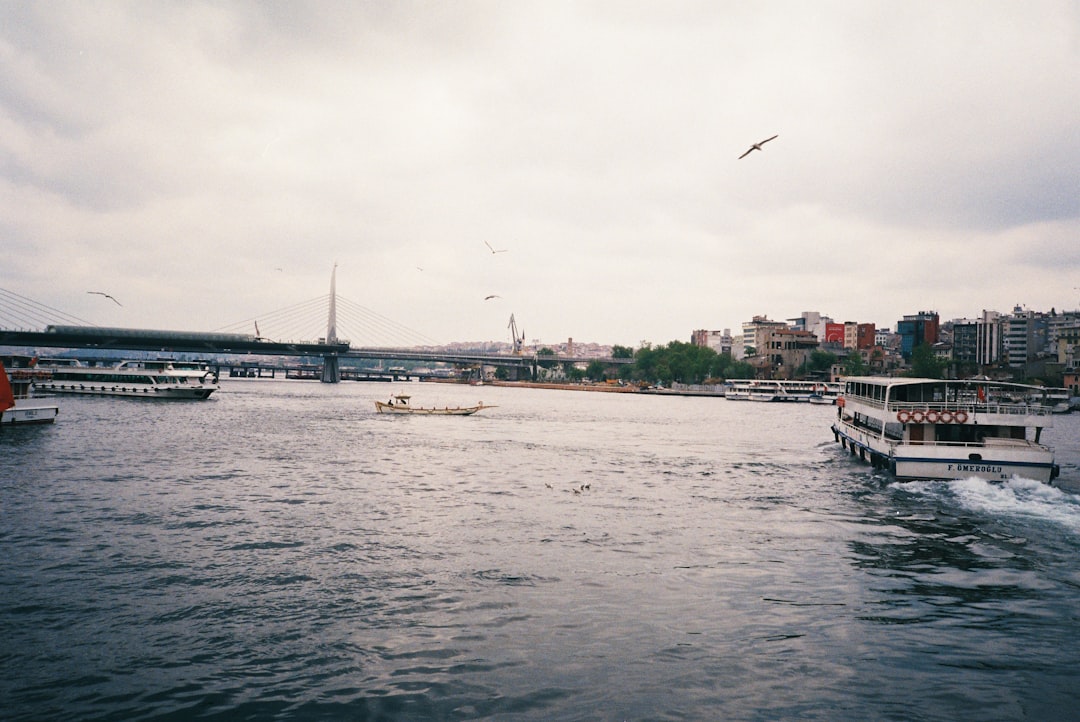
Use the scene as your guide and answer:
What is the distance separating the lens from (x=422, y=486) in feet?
86.3

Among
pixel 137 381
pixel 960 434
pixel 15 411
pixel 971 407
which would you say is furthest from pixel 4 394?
pixel 971 407

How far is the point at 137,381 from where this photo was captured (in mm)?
82312

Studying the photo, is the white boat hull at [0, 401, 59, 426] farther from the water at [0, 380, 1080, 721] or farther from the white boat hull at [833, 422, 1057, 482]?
the white boat hull at [833, 422, 1057, 482]

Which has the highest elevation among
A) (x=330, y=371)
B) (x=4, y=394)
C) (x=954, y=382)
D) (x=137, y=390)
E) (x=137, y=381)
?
(x=954, y=382)

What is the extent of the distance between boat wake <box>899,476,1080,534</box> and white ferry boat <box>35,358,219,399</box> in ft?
251

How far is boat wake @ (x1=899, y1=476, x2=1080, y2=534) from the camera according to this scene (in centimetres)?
2231

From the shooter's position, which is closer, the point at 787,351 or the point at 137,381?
the point at 137,381

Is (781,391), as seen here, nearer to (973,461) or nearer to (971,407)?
(971,407)

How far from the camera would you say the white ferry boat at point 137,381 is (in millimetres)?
80375

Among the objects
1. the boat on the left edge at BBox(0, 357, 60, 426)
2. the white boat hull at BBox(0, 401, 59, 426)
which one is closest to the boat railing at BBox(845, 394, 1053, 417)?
the boat on the left edge at BBox(0, 357, 60, 426)

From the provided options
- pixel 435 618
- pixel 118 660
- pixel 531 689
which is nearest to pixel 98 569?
pixel 118 660

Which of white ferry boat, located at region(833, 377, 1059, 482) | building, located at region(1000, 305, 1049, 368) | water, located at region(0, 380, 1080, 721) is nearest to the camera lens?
water, located at region(0, 380, 1080, 721)

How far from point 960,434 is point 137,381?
84.3 meters

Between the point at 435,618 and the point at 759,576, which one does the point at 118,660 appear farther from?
the point at 759,576
